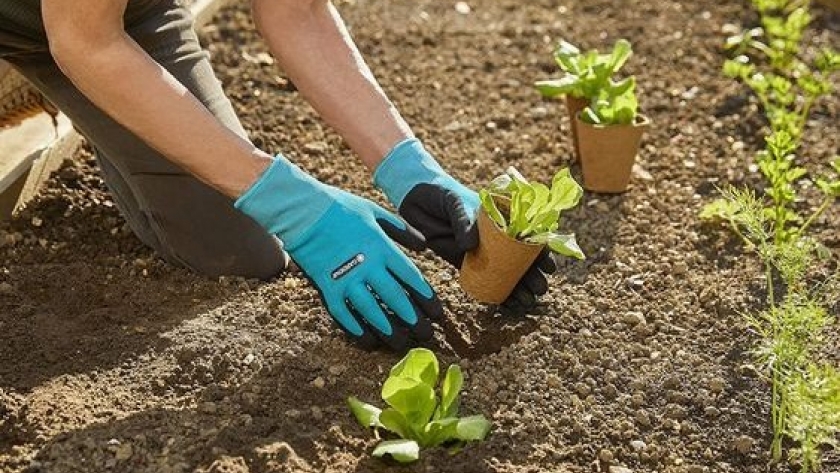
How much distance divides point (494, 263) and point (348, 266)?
256mm

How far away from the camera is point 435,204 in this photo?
248cm

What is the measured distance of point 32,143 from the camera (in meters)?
3.04

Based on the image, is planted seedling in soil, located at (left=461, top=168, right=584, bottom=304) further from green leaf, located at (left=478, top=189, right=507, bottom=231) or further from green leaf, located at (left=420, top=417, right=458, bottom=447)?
green leaf, located at (left=420, top=417, right=458, bottom=447)

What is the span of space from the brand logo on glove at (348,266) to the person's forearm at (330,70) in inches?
13.1

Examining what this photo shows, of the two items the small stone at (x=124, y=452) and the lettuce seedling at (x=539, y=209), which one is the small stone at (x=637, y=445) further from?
the small stone at (x=124, y=452)

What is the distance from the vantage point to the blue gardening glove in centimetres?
233

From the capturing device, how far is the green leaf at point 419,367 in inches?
82.7

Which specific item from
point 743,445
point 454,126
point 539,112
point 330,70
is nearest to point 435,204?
point 330,70

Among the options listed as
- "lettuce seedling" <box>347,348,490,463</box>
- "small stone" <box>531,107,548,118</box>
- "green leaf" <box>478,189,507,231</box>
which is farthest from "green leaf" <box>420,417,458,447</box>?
"small stone" <box>531,107,548,118</box>

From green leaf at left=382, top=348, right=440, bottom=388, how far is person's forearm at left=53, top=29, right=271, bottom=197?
460 mm

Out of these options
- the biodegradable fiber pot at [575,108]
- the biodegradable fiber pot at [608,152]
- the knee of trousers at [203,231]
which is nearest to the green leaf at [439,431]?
the knee of trousers at [203,231]

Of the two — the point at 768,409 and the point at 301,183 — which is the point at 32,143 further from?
the point at 768,409

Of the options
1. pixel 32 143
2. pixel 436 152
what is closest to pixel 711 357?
pixel 436 152

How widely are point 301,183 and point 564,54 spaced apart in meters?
0.84
